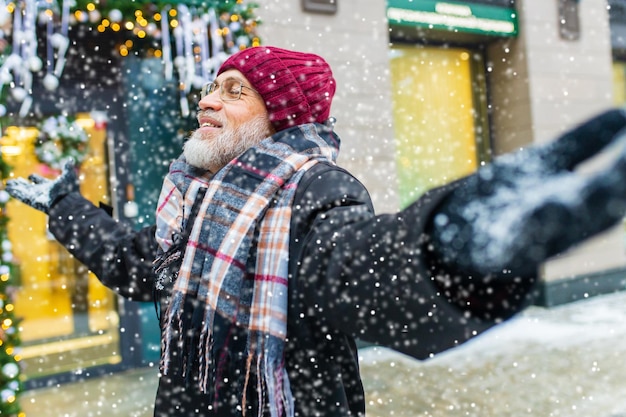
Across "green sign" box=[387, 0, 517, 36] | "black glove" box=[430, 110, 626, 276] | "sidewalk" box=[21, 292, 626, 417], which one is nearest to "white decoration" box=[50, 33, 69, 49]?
"sidewalk" box=[21, 292, 626, 417]

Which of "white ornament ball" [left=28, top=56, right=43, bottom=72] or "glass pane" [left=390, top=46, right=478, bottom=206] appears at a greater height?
"white ornament ball" [left=28, top=56, right=43, bottom=72]

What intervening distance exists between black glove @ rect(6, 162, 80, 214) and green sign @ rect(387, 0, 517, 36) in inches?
189

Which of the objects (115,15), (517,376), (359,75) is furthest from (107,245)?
(359,75)

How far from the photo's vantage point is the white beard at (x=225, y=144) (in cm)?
184

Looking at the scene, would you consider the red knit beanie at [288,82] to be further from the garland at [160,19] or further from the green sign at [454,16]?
the green sign at [454,16]

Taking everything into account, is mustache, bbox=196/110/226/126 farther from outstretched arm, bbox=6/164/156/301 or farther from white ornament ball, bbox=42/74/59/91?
white ornament ball, bbox=42/74/59/91

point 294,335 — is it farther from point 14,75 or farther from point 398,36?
point 398,36

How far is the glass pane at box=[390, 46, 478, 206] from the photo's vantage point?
281 inches

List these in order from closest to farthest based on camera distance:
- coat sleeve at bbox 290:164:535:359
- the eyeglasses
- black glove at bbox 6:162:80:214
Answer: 1. coat sleeve at bbox 290:164:535:359
2. the eyeglasses
3. black glove at bbox 6:162:80:214

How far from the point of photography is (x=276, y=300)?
141cm

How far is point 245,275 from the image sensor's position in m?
1.51

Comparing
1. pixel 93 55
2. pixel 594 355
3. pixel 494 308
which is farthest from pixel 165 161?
pixel 494 308

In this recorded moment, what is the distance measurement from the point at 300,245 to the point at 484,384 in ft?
12.4

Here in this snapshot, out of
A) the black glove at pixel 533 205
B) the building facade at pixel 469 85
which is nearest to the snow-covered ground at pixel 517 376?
the building facade at pixel 469 85
